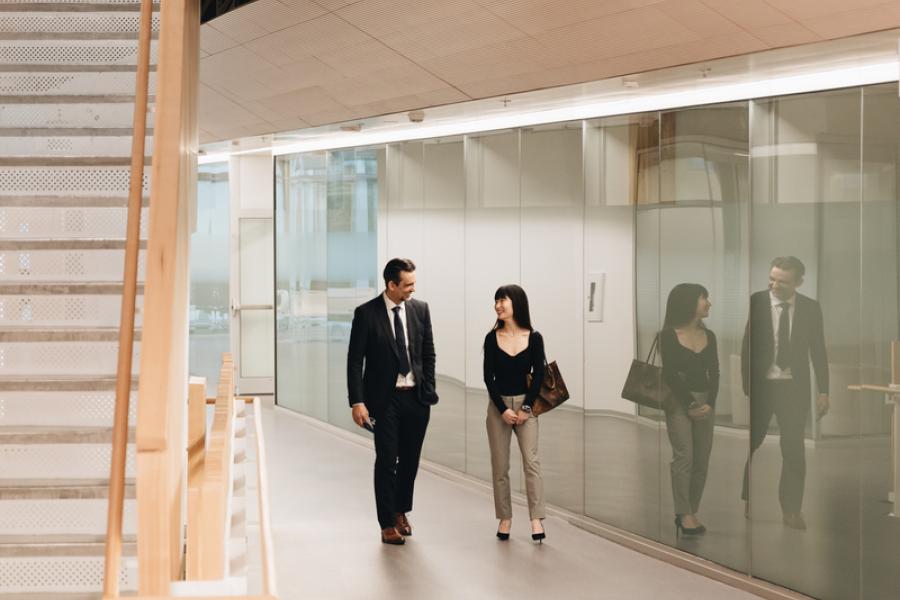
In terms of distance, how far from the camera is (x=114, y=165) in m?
5.54

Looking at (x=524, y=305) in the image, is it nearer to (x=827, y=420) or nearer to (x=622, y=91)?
(x=622, y=91)

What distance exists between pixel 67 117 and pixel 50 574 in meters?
2.76

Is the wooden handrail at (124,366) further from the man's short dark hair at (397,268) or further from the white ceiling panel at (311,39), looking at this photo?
the man's short dark hair at (397,268)

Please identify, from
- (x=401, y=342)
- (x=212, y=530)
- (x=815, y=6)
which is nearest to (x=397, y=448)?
(x=401, y=342)

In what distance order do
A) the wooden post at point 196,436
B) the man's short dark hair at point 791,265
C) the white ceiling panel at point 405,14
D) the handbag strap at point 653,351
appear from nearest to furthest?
1. the wooden post at point 196,436
2. the man's short dark hair at point 791,265
3. the white ceiling panel at point 405,14
4. the handbag strap at point 653,351

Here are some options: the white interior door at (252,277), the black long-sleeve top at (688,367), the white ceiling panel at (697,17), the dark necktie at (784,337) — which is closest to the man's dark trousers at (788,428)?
Result: the dark necktie at (784,337)

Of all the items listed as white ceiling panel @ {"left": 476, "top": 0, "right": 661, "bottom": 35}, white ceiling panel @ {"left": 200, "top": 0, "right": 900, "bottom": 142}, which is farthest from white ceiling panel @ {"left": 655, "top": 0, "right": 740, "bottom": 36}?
white ceiling panel @ {"left": 476, "top": 0, "right": 661, "bottom": 35}

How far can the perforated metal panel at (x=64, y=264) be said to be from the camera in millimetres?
5156

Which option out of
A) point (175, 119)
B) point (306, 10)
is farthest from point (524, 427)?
point (175, 119)

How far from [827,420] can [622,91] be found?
2.62 metres

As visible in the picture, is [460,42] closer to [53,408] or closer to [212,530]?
[53,408]

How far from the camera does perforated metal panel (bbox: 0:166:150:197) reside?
5.55 meters

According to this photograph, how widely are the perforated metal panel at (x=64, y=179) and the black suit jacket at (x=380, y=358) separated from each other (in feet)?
8.06

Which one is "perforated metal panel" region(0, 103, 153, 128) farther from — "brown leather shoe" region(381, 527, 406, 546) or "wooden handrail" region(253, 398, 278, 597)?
"brown leather shoe" region(381, 527, 406, 546)
